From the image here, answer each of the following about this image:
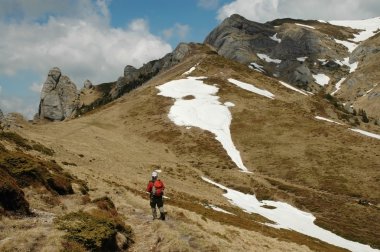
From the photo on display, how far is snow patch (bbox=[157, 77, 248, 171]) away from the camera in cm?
9512

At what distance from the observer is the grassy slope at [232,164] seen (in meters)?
38.3

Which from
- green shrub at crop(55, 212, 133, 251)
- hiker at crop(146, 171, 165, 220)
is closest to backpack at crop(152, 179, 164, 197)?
hiker at crop(146, 171, 165, 220)

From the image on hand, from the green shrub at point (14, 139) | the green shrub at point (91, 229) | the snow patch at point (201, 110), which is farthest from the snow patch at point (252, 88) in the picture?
the green shrub at point (91, 229)

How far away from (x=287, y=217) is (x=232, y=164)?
25414mm

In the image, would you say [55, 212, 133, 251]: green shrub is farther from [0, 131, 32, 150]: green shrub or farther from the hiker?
[0, 131, 32, 150]: green shrub

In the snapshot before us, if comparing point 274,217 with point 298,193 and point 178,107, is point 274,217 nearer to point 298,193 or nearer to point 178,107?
point 298,193

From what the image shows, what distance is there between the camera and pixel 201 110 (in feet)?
367

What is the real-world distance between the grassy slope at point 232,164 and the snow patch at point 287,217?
185cm

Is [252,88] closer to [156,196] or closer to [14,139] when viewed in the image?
[14,139]

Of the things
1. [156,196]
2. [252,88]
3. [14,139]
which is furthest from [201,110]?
[156,196]

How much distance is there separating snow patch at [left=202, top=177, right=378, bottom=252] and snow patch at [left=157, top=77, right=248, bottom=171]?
16878mm

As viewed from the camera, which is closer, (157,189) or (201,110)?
(157,189)

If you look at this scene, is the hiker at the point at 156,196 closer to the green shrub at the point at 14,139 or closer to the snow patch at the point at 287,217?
the snow patch at the point at 287,217

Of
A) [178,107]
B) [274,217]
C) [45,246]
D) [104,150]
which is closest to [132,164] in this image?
[104,150]
